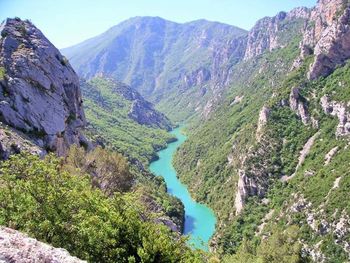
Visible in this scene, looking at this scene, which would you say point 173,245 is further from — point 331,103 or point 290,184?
point 331,103

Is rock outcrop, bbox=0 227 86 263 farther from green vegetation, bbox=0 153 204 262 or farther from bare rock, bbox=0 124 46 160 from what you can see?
bare rock, bbox=0 124 46 160

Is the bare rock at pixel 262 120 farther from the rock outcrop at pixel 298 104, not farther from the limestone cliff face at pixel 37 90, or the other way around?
the limestone cliff face at pixel 37 90

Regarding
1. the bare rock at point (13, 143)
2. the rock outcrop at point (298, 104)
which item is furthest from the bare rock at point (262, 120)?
the bare rock at point (13, 143)

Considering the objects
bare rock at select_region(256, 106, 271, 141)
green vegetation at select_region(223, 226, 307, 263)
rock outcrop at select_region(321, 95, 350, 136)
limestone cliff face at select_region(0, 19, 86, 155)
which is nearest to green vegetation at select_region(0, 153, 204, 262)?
limestone cliff face at select_region(0, 19, 86, 155)

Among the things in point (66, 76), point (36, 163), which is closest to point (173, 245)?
point (36, 163)

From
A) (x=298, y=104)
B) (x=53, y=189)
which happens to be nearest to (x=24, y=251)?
(x=53, y=189)

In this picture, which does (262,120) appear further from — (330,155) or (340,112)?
(330,155)
